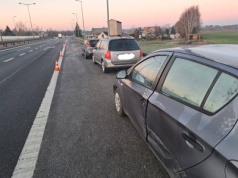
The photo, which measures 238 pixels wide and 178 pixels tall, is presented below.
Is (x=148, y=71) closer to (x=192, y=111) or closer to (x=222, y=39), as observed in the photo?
(x=192, y=111)

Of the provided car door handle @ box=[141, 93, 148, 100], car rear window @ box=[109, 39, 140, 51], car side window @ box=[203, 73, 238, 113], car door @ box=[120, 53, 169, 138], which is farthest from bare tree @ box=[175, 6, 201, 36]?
car side window @ box=[203, 73, 238, 113]

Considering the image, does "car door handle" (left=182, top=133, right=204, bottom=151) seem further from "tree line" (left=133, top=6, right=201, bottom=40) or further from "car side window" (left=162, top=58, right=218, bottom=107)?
"tree line" (left=133, top=6, right=201, bottom=40)

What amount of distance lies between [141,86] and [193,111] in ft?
4.33

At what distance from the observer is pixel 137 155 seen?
10.1 feet

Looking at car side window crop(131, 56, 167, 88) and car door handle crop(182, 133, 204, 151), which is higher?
car side window crop(131, 56, 167, 88)

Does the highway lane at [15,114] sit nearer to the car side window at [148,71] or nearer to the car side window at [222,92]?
the car side window at [148,71]

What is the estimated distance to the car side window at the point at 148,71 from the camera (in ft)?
9.42

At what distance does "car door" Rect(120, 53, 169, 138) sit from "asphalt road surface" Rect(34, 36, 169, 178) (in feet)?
1.26

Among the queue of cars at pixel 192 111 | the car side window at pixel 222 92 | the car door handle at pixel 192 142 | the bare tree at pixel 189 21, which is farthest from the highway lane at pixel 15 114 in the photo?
the bare tree at pixel 189 21

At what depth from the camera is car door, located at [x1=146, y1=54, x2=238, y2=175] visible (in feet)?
5.40

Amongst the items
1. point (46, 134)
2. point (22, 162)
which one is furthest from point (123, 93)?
point (22, 162)

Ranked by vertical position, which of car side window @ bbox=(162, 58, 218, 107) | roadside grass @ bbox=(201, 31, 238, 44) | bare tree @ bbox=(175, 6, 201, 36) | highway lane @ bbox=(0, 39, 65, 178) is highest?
bare tree @ bbox=(175, 6, 201, 36)

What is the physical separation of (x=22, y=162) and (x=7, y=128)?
1445 millimetres

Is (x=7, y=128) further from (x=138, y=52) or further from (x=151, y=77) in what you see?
(x=138, y=52)
